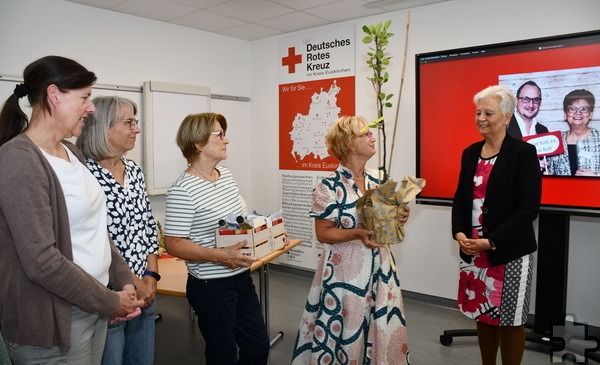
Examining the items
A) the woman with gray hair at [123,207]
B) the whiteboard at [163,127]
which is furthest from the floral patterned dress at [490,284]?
the whiteboard at [163,127]

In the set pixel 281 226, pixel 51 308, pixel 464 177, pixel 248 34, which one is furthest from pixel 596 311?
pixel 248 34

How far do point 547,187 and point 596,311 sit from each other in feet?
3.57

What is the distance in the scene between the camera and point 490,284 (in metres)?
2.28

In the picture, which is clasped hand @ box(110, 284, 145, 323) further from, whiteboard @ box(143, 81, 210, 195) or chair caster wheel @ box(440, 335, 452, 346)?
whiteboard @ box(143, 81, 210, 195)

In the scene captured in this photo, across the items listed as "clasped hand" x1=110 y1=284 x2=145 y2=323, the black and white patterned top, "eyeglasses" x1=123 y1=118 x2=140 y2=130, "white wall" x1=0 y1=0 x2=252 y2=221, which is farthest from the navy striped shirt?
"white wall" x1=0 y1=0 x2=252 y2=221

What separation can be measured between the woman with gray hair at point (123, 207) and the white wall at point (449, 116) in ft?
8.02

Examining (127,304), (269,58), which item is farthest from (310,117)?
(127,304)

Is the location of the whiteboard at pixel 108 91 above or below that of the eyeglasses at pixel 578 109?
above

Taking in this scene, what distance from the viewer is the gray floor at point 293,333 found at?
297cm

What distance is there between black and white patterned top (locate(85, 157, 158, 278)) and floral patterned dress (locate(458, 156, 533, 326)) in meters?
1.63

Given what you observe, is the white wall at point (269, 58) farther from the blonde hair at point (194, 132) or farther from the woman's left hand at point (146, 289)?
the woman's left hand at point (146, 289)

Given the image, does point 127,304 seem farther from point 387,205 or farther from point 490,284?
point 490,284

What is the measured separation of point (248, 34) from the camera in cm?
490

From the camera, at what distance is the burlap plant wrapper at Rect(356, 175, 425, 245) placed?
6.50ft
